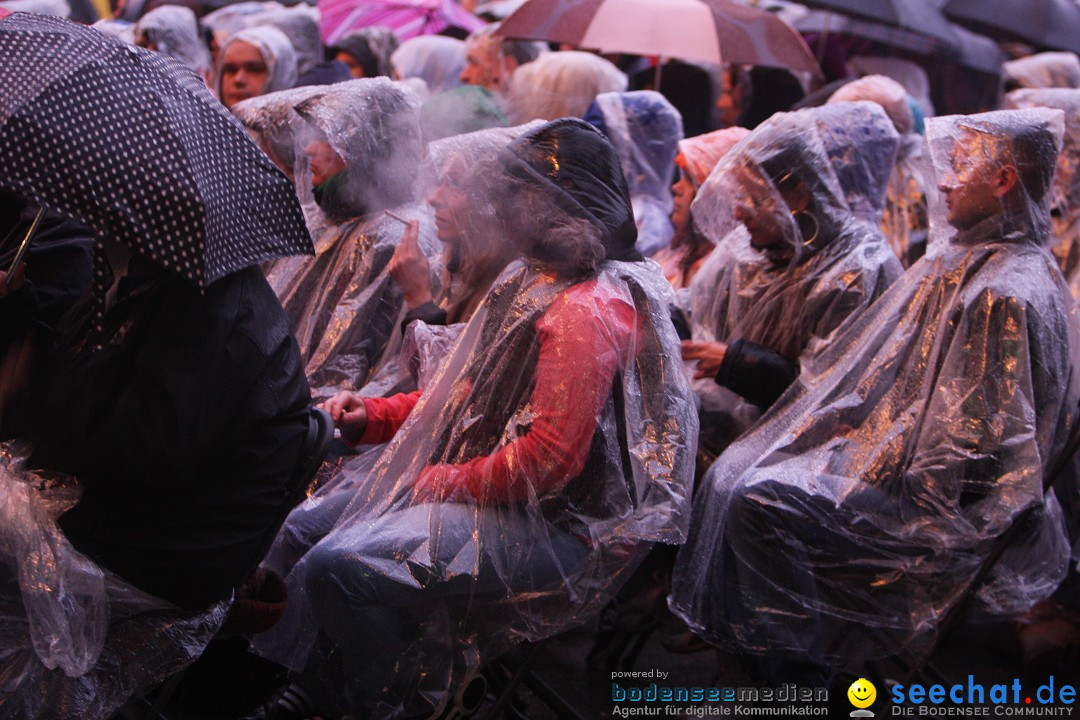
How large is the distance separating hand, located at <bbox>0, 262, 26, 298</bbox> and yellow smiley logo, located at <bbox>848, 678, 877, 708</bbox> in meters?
2.37

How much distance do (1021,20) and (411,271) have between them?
5667mm

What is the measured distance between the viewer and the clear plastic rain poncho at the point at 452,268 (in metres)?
2.84

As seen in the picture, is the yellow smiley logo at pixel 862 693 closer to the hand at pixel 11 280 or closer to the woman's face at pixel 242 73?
the hand at pixel 11 280

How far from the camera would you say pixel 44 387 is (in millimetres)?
2158

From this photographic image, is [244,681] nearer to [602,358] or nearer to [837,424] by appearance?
[602,358]

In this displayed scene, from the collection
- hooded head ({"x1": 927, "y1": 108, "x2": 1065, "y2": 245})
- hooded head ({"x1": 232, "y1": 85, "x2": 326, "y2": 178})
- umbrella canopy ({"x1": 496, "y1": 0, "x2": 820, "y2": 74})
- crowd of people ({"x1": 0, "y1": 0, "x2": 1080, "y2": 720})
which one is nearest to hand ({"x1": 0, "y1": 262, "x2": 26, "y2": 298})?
crowd of people ({"x1": 0, "y1": 0, "x2": 1080, "y2": 720})

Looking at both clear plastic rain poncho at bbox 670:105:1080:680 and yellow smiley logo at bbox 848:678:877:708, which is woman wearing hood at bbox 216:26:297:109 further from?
yellow smiley logo at bbox 848:678:877:708

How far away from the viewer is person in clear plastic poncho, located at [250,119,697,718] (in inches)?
97.7

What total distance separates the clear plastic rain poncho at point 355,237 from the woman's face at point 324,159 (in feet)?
0.08

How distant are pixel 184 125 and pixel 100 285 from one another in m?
0.34

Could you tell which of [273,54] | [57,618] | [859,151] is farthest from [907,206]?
[57,618]

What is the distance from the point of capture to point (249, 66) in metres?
6.00

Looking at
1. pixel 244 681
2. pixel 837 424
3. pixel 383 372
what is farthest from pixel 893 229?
pixel 244 681

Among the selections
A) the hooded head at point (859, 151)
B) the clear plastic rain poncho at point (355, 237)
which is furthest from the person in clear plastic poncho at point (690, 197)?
the clear plastic rain poncho at point (355, 237)
